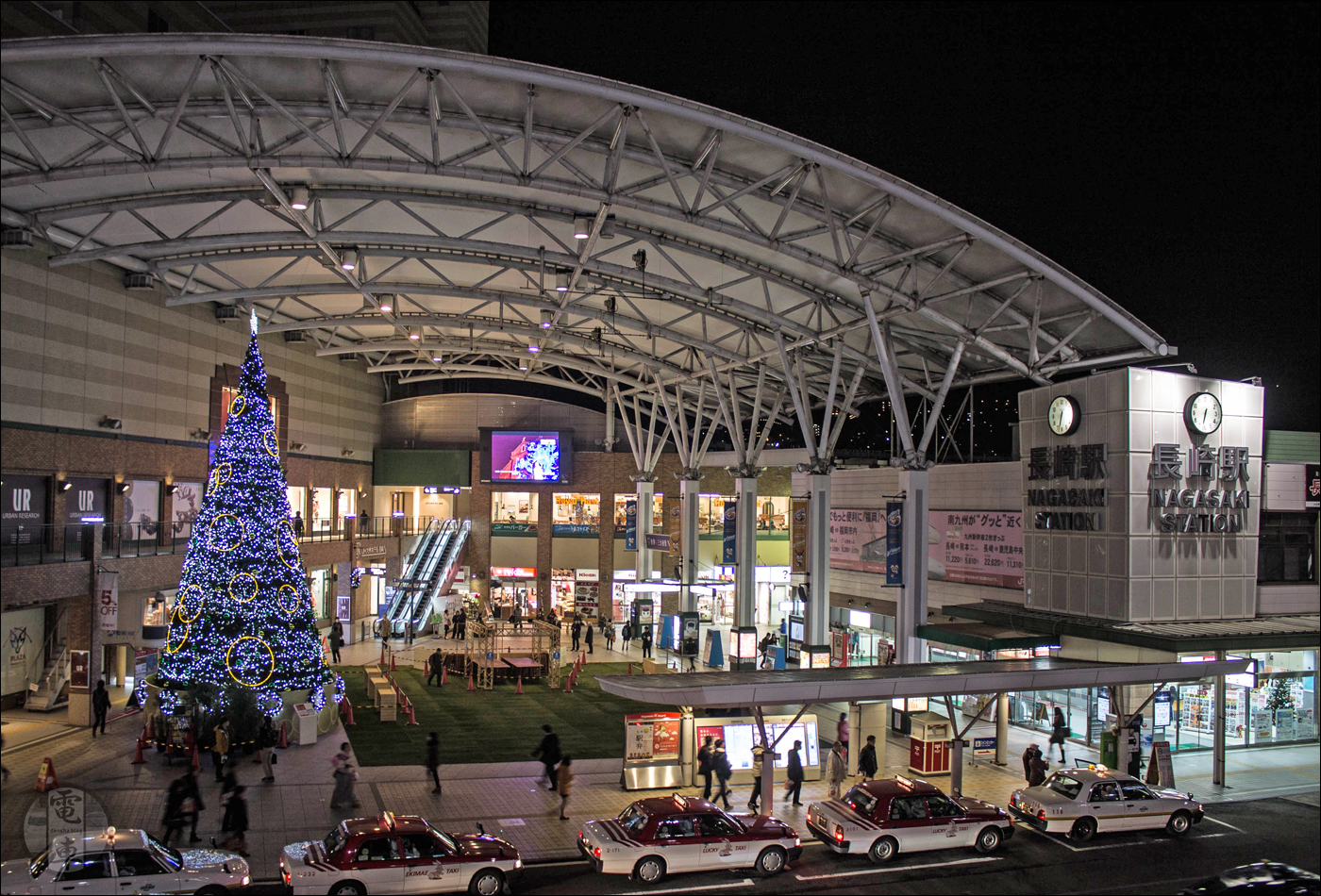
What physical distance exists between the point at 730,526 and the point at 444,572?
17.4 meters

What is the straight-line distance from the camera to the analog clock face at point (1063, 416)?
22.4 metres

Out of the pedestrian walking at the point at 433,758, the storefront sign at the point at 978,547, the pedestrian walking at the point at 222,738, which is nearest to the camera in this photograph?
the pedestrian walking at the point at 433,758

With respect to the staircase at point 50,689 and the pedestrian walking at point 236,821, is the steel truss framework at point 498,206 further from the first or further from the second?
the pedestrian walking at point 236,821

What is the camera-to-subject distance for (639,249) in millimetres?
25984

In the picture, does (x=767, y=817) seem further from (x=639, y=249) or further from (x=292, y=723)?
(x=639, y=249)

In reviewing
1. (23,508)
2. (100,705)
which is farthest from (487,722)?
(23,508)

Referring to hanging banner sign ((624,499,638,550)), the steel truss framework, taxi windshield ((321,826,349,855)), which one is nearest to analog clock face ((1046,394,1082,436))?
the steel truss framework

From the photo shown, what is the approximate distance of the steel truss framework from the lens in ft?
55.7

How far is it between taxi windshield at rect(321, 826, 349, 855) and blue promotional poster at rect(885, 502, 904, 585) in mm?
14749

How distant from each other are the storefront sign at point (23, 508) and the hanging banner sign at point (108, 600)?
189 centimetres

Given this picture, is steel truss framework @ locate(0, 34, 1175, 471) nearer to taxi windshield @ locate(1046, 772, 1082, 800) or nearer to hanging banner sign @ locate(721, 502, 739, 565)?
hanging banner sign @ locate(721, 502, 739, 565)

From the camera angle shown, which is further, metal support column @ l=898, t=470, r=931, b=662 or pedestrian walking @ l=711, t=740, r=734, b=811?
metal support column @ l=898, t=470, r=931, b=662

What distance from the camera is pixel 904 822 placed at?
14.8m

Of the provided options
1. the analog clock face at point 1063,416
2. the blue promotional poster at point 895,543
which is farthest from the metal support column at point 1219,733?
the blue promotional poster at point 895,543
